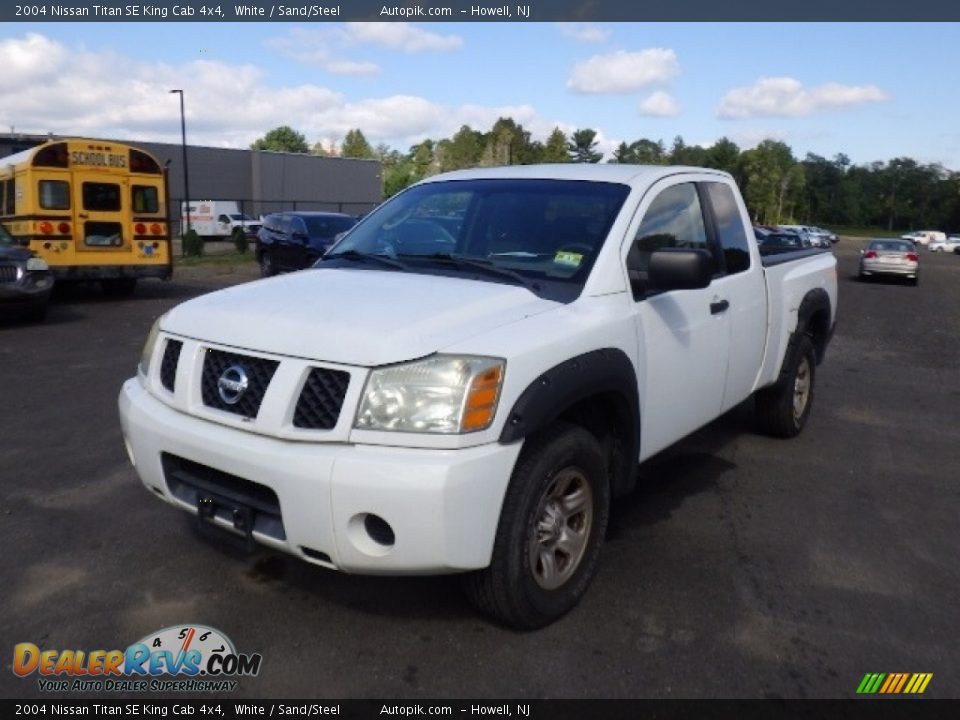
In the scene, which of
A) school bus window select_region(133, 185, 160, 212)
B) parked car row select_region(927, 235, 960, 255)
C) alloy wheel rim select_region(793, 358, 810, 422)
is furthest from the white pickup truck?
parked car row select_region(927, 235, 960, 255)

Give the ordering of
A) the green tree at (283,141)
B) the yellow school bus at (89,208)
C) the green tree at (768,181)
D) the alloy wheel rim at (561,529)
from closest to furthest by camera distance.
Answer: the alloy wheel rim at (561,529), the yellow school bus at (89,208), the green tree at (768,181), the green tree at (283,141)

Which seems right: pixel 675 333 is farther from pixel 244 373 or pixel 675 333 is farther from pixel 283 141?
pixel 283 141

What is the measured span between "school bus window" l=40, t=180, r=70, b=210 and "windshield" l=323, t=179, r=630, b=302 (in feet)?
39.3

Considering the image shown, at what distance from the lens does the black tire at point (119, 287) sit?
16859 mm

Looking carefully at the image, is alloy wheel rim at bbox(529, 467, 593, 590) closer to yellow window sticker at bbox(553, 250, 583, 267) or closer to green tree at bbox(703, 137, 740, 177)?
yellow window sticker at bbox(553, 250, 583, 267)

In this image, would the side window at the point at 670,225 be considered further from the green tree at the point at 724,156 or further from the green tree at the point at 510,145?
the green tree at the point at 724,156

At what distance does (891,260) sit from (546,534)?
25.9m

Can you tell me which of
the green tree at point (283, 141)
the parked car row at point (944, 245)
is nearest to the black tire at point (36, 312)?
the parked car row at point (944, 245)

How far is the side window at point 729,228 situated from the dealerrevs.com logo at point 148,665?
3.33m

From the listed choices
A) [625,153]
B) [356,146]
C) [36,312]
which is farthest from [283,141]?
[36,312]

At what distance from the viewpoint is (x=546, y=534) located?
320 cm
